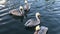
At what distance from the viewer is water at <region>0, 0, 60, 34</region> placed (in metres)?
14.1

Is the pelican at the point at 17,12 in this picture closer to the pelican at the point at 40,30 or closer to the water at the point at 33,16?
the water at the point at 33,16

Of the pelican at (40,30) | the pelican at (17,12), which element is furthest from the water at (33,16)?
the pelican at (17,12)

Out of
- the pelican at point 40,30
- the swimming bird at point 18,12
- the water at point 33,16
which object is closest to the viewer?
the pelican at point 40,30

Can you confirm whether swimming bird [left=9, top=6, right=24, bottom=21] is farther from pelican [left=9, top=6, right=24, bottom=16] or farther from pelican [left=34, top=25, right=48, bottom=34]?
pelican [left=34, top=25, right=48, bottom=34]

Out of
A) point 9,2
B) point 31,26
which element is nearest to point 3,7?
point 9,2

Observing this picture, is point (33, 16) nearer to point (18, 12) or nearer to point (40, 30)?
point (18, 12)

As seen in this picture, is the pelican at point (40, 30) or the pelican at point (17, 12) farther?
the pelican at point (17, 12)

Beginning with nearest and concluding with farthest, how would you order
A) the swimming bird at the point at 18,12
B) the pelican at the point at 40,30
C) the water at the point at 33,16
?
the pelican at the point at 40,30, the water at the point at 33,16, the swimming bird at the point at 18,12

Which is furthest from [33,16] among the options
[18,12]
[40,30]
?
[40,30]

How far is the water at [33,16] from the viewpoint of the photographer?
14.1m

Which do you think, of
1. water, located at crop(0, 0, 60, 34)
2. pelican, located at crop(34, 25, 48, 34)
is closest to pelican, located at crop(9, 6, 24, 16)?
water, located at crop(0, 0, 60, 34)

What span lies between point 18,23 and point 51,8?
5048 mm

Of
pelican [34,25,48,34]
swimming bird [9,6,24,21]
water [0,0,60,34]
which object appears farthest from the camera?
swimming bird [9,6,24,21]

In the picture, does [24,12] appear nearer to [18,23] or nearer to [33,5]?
[33,5]
